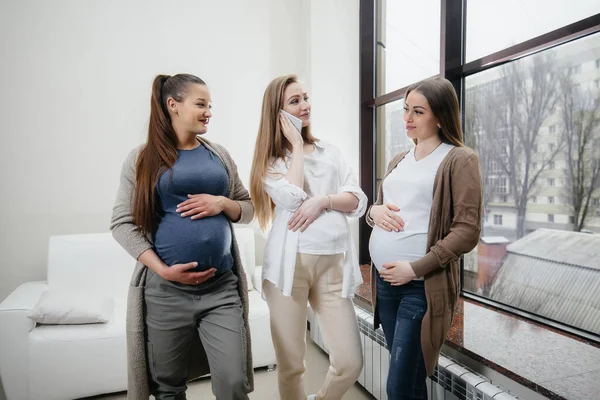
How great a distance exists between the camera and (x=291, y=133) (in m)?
1.51

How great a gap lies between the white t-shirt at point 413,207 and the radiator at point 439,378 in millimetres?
553

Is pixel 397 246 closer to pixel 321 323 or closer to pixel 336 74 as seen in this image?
pixel 321 323

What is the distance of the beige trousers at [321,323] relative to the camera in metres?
1.48

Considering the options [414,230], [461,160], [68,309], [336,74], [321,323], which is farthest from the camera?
[336,74]

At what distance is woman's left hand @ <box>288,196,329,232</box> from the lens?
1445 mm

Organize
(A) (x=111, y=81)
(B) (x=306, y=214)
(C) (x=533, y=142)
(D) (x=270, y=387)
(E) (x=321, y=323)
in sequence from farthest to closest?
(A) (x=111, y=81) < (D) (x=270, y=387) < (C) (x=533, y=142) < (E) (x=321, y=323) < (B) (x=306, y=214)

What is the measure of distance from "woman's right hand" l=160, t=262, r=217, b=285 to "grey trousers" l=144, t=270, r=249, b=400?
0.04 m

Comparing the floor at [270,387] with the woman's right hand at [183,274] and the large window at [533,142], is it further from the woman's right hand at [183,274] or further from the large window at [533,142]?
the woman's right hand at [183,274]

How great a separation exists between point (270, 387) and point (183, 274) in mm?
1340

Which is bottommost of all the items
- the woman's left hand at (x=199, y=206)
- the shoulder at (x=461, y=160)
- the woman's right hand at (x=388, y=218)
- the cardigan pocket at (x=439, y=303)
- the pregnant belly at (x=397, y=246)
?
the cardigan pocket at (x=439, y=303)

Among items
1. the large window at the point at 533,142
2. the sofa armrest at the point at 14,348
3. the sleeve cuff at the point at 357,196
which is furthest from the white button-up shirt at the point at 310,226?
the sofa armrest at the point at 14,348

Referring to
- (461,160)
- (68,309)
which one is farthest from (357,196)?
(68,309)

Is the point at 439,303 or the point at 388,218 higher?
the point at 388,218

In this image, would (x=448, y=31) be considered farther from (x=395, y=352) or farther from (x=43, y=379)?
(x=43, y=379)
